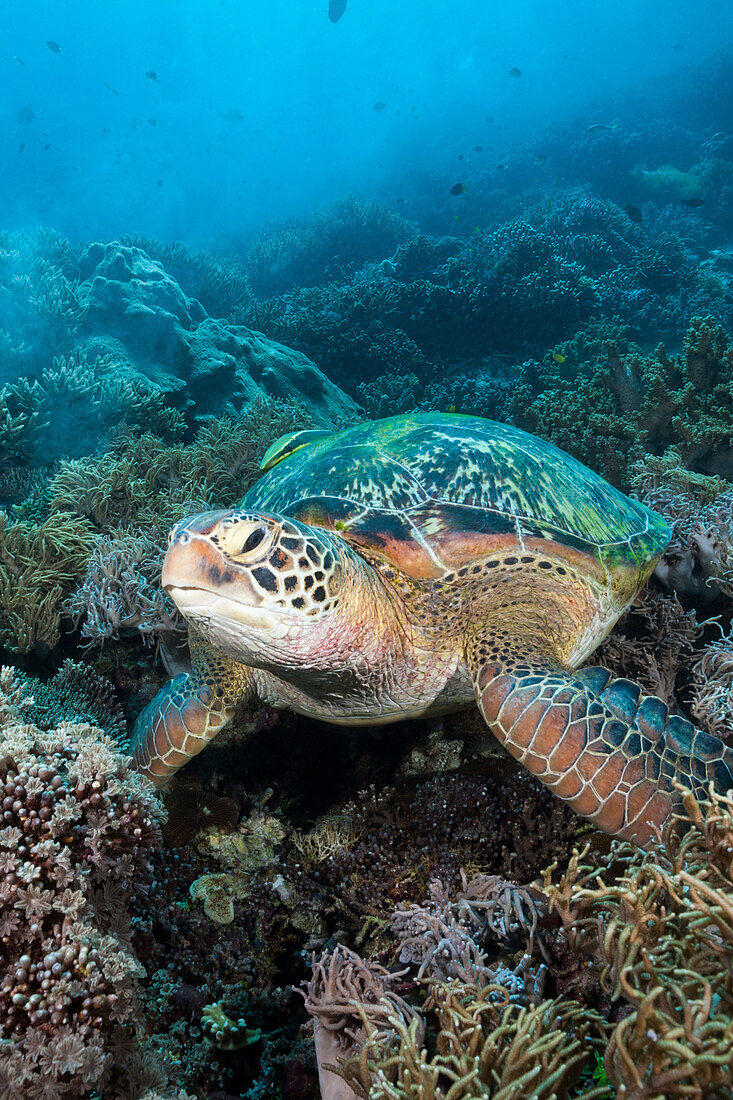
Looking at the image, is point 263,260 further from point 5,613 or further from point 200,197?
point 200,197

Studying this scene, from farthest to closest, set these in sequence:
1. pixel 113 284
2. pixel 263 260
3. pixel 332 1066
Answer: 1. pixel 263 260
2. pixel 113 284
3. pixel 332 1066

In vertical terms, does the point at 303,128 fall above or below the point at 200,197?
above

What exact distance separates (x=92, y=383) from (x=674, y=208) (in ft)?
57.5

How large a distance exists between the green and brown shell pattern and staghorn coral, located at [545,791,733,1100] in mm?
1188

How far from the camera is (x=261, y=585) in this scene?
1.48 meters

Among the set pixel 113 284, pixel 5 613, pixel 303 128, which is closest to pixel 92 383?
pixel 113 284

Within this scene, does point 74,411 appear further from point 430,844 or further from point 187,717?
point 430,844

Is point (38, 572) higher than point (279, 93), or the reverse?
point (279, 93)

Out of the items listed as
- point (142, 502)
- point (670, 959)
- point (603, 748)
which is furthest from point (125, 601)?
point (670, 959)

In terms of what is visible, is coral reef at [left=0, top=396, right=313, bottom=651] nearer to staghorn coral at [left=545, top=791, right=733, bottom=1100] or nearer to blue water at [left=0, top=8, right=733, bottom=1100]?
blue water at [left=0, top=8, right=733, bottom=1100]

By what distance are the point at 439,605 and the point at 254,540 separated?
2.95 feet

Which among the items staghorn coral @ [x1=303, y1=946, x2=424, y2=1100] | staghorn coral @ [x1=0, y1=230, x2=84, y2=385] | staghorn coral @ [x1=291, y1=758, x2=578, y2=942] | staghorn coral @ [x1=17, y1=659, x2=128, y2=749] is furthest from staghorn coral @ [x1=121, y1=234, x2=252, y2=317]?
staghorn coral @ [x1=303, y1=946, x2=424, y2=1100]

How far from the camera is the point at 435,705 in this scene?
2.24m

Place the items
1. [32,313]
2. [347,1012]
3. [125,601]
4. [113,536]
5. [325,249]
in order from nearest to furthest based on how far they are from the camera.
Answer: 1. [347,1012]
2. [125,601]
3. [113,536]
4. [32,313]
5. [325,249]
